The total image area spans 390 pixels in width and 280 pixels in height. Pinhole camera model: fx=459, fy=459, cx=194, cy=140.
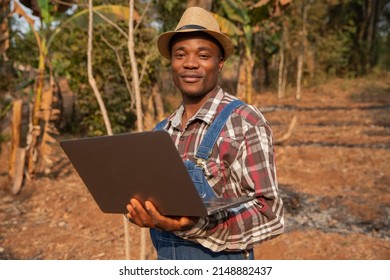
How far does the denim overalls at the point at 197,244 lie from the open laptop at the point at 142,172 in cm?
13

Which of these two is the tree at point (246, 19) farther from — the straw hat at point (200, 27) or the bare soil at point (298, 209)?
the straw hat at point (200, 27)

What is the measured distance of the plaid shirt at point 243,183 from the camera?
1.62 metres

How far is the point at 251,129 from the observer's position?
1648mm

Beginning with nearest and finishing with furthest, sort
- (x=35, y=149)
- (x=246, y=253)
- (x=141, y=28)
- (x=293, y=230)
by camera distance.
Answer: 1. (x=246, y=253)
2. (x=293, y=230)
3. (x=35, y=149)
4. (x=141, y=28)

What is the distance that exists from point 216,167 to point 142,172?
12.3 inches

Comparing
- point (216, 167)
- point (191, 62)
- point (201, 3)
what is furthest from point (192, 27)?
point (201, 3)

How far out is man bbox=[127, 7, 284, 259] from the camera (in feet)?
5.30

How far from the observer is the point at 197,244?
175 centimetres

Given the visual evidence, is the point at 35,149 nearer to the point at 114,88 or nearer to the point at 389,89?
the point at 114,88

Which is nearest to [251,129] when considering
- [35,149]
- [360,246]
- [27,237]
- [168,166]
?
[168,166]

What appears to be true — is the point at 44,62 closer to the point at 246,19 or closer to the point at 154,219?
the point at 246,19

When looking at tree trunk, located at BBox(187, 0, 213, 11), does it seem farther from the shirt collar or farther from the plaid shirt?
the plaid shirt

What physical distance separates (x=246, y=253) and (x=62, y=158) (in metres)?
8.92

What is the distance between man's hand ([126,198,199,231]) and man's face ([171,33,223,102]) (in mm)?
554
